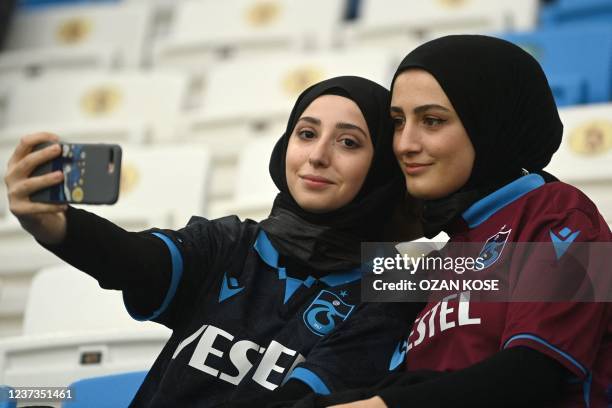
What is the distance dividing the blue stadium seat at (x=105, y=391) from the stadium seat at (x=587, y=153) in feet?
4.24

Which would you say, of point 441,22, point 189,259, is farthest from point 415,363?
point 441,22

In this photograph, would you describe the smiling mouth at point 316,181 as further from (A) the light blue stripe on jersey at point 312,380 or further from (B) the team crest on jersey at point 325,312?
(A) the light blue stripe on jersey at point 312,380

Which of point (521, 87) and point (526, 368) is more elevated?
point (521, 87)

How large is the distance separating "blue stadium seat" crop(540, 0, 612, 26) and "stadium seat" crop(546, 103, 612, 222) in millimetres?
1227

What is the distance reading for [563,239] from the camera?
1.45 m

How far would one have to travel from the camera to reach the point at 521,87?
1.69 metres

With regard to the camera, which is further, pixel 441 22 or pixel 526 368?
pixel 441 22

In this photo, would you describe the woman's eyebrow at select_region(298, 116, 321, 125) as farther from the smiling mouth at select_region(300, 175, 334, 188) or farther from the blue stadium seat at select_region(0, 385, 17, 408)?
the blue stadium seat at select_region(0, 385, 17, 408)

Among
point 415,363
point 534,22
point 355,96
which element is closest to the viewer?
point 415,363

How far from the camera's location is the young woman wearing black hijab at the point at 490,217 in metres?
1.37

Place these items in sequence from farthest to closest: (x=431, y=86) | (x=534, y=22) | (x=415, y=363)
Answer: (x=534, y=22) → (x=431, y=86) → (x=415, y=363)

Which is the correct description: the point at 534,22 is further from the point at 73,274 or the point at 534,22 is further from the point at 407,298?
the point at 407,298

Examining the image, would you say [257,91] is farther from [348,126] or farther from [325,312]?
[325,312]

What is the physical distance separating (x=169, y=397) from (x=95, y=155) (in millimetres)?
423
